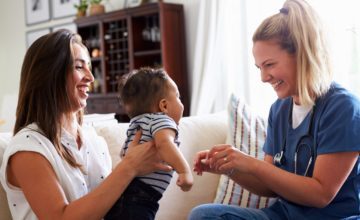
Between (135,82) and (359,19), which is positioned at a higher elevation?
(359,19)

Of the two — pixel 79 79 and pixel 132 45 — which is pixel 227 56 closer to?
pixel 132 45

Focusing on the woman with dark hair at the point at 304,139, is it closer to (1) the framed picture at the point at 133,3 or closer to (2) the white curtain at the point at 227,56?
(2) the white curtain at the point at 227,56

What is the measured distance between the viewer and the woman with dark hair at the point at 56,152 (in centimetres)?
121

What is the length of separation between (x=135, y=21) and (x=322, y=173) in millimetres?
3029

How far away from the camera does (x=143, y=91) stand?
1.39 m

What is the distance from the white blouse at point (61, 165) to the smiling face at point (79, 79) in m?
0.11

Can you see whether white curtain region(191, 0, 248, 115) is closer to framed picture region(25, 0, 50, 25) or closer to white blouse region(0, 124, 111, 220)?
white blouse region(0, 124, 111, 220)

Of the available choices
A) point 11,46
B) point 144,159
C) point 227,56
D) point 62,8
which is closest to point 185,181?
point 144,159

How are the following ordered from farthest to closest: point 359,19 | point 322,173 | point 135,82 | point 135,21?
point 135,21
point 359,19
point 135,82
point 322,173

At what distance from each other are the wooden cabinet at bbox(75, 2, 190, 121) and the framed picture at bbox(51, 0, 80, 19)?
62cm

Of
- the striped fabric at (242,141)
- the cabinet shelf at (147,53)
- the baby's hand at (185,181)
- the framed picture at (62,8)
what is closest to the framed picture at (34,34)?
the framed picture at (62,8)

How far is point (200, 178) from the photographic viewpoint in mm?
2051

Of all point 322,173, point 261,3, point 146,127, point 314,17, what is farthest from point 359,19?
point 146,127

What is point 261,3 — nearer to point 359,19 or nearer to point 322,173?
point 359,19
